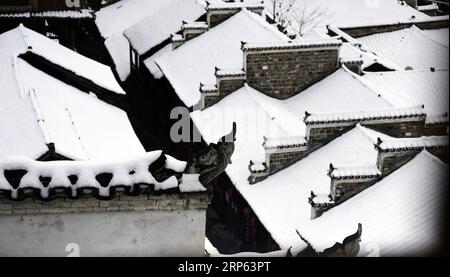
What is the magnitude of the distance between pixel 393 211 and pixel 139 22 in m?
26.9

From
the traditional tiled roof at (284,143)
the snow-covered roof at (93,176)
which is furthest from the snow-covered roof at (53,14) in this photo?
the snow-covered roof at (93,176)

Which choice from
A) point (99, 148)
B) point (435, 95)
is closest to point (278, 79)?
point (435, 95)

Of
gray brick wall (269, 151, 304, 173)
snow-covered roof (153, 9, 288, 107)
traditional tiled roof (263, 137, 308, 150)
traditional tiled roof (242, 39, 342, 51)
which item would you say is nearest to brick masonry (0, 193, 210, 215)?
traditional tiled roof (263, 137, 308, 150)

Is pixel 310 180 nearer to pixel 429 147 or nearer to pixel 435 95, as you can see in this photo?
pixel 429 147

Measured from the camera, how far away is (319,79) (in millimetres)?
28984

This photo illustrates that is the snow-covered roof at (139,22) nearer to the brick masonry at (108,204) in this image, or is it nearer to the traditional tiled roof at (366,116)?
the traditional tiled roof at (366,116)

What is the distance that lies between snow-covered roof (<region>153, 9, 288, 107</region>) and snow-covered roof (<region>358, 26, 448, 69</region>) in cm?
803

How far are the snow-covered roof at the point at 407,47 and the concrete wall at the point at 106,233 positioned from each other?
27.7m

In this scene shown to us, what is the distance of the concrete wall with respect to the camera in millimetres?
9516

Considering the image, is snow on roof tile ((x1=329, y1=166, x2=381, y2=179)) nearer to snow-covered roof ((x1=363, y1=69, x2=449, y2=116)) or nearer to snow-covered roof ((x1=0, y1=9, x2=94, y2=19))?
snow-covered roof ((x1=363, y1=69, x2=449, y2=116))

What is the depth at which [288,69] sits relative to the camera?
94.6 feet

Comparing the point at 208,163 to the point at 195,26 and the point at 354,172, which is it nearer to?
the point at 354,172

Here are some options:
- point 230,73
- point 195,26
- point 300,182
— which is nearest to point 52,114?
point 300,182

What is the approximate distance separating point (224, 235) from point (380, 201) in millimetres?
7958
